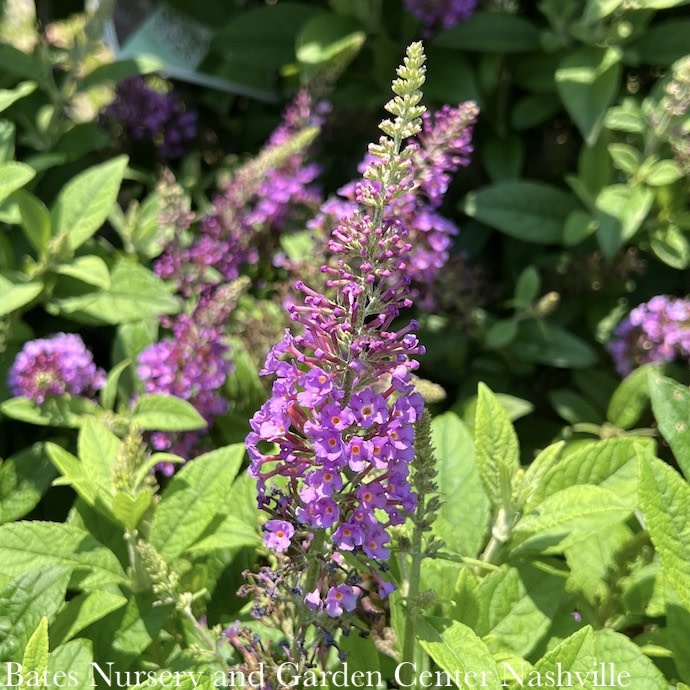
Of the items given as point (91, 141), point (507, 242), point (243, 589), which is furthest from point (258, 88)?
point (243, 589)

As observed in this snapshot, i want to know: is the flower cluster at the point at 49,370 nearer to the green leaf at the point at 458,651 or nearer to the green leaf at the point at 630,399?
the green leaf at the point at 458,651

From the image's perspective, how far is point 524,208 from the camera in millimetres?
2184

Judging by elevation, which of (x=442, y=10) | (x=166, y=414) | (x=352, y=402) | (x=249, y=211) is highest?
(x=442, y=10)

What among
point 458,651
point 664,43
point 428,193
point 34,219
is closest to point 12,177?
point 34,219

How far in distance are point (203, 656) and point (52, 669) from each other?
224mm

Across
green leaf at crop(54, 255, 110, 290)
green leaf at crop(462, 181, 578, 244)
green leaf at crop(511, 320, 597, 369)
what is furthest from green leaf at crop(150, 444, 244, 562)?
green leaf at crop(462, 181, 578, 244)

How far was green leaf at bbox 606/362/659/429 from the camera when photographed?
190cm

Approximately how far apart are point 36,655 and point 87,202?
1145 mm

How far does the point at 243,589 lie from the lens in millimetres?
1137

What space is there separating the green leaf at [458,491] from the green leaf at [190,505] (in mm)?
382

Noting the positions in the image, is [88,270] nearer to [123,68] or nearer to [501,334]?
[123,68]

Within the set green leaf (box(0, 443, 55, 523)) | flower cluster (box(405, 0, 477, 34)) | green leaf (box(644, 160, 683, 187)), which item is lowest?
green leaf (box(0, 443, 55, 523))

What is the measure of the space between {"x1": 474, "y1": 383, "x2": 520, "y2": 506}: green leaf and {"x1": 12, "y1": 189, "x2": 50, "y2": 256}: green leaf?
1077 millimetres

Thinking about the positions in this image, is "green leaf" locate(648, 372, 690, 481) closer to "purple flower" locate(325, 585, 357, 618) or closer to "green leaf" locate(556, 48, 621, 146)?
"purple flower" locate(325, 585, 357, 618)
